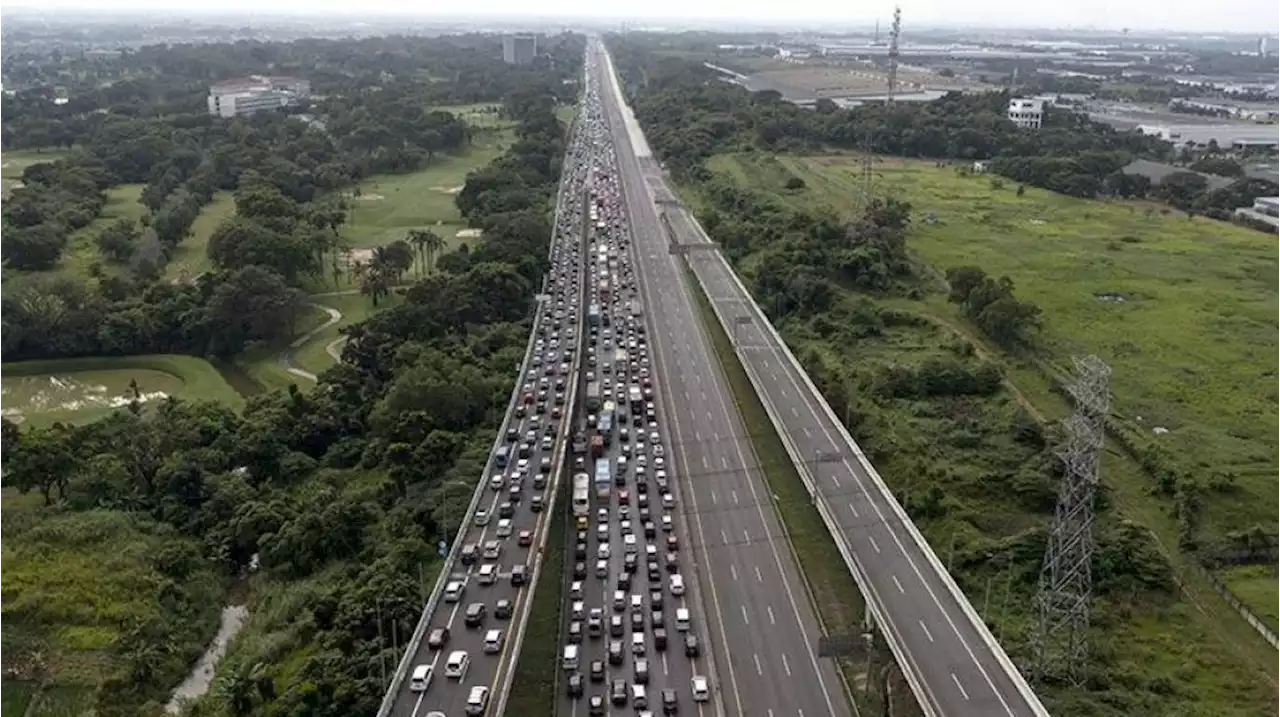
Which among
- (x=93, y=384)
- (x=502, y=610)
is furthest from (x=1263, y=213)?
(x=93, y=384)

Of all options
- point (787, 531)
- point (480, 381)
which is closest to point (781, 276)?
point (480, 381)

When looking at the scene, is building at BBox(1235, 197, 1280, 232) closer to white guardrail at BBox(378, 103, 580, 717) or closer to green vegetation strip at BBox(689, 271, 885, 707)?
green vegetation strip at BBox(689, 271, 885, 707)

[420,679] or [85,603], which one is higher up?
[420,679]

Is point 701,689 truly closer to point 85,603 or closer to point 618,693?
point 618,693

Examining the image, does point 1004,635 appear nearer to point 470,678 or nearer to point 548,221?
point 470,678

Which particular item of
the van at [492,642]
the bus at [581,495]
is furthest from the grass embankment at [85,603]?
the bus at [581,495]

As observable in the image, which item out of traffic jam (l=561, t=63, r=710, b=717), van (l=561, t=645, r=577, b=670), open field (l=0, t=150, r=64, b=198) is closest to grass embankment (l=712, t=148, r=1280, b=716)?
traffic jam (l=561, t=63, r=710, b=717)

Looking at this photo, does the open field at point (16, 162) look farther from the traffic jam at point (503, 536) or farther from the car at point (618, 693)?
the car at point (618, 693)
